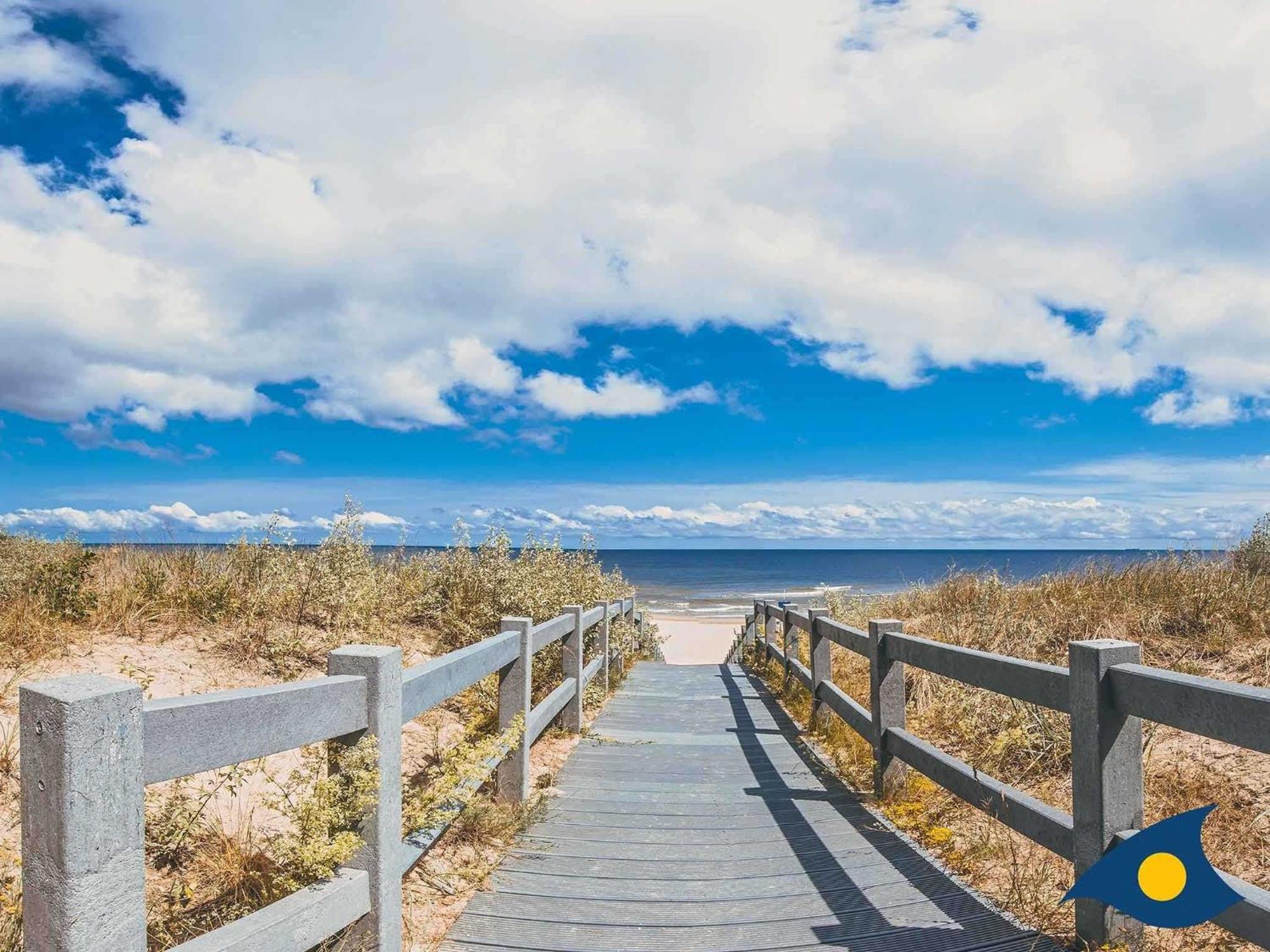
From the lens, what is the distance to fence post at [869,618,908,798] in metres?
5.50

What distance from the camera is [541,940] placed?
352 centimetres

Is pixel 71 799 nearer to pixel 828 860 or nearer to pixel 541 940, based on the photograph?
pixel 541 940

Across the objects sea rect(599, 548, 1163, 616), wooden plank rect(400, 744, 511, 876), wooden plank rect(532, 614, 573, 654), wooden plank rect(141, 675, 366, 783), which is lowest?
sea rect(599, 548, 1163, 616)

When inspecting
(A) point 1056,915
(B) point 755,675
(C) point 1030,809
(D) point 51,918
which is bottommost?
(B) point 755,675

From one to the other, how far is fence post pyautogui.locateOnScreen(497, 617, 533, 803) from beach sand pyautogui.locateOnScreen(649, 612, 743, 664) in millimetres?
18181

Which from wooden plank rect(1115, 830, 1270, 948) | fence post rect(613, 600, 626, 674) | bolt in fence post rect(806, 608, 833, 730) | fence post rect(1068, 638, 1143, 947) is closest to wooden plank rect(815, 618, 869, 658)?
bolt in fence post rect(806, 608, 833, 730)

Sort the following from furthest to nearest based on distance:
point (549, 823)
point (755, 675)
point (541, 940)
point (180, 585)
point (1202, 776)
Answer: point (755, 675)
point (180, 585)
point (1202, 776)
point (549, 823)
point (541, 940)

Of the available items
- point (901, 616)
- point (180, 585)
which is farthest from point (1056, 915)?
point (901, 616)

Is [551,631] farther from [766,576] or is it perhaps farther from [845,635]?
[766,576]

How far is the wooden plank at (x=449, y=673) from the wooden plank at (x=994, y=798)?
A: 98.5 inches

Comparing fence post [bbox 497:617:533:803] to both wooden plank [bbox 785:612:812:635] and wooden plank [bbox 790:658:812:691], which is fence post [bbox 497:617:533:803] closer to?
wooden plank [bbox 785:612:812:635]

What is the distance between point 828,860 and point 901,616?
773 centimetres

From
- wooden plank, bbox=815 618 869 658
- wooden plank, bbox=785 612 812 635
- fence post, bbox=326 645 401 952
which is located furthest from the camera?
wooden plank, bbox=785 612 812 635

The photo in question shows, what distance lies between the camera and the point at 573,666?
7465 mm
